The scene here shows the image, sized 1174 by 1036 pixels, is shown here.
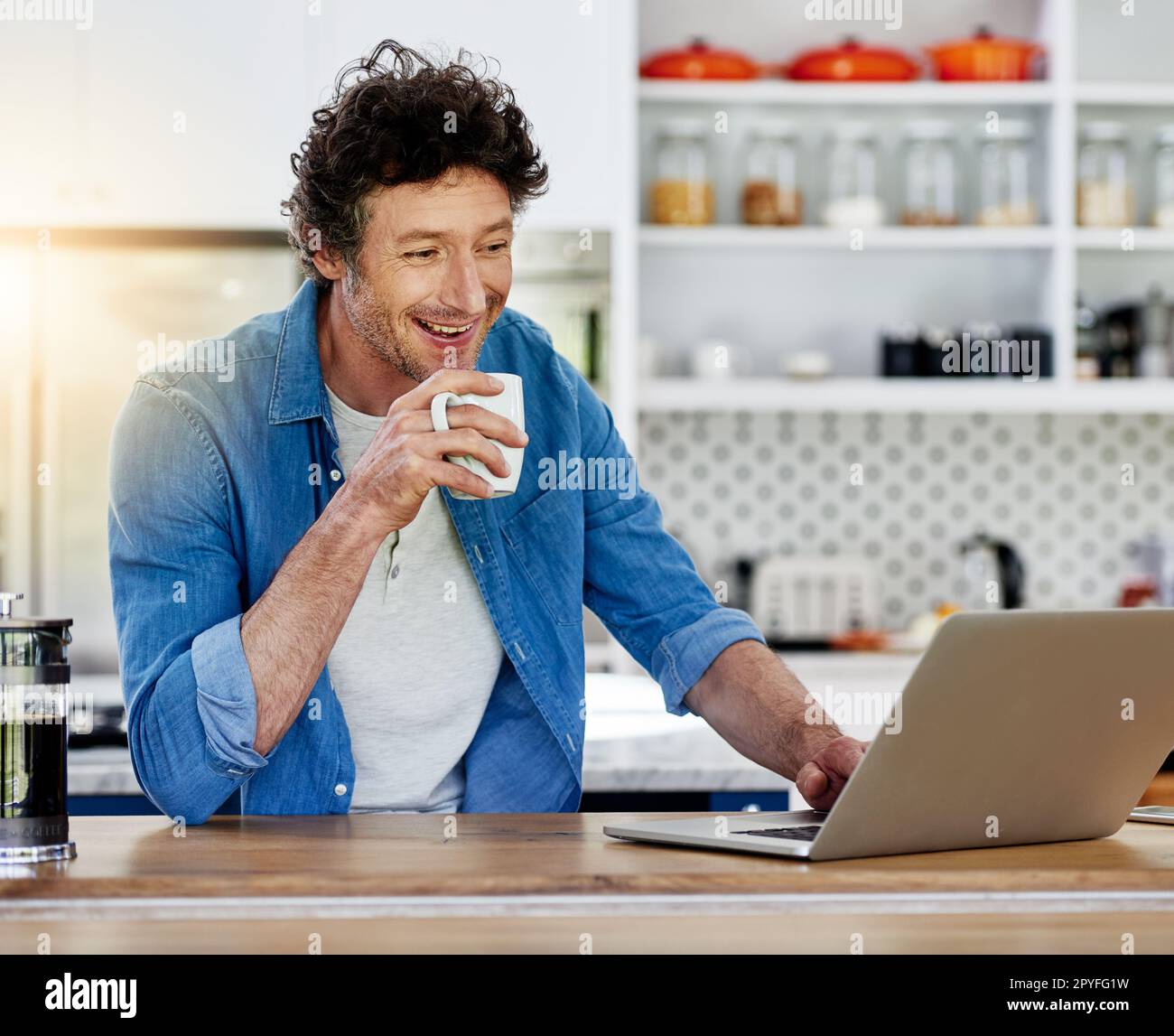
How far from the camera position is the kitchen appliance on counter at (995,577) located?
3898 millimetres

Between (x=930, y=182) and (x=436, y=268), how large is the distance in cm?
271

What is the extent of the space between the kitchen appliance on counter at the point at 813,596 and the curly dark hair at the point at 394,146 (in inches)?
95.8

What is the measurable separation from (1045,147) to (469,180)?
9.21 ft

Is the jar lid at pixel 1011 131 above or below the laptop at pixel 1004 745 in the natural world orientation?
above

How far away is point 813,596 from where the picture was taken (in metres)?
3.97

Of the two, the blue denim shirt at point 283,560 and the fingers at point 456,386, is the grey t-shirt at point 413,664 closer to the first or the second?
the blue denim shirt at point 283,560

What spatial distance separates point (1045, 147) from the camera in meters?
3.89

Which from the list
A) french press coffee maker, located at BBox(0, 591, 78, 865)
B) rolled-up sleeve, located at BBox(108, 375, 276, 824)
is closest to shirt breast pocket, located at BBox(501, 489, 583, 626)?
rolled-up sleeve, located at BBox(108, 375, 276, 824)

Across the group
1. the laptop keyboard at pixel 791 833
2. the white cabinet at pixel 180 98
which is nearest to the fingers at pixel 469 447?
the laptop keyboard at pixel 791 833

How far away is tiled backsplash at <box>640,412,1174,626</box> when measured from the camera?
4.11 metres

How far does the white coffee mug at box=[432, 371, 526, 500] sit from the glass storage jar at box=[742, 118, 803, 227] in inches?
110

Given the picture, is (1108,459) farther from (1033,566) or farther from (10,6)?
(10,6)
